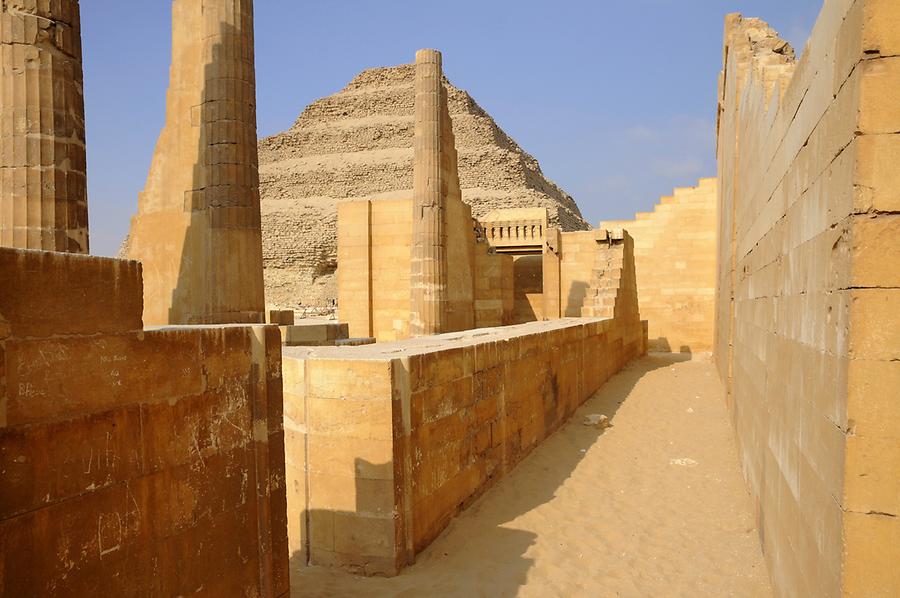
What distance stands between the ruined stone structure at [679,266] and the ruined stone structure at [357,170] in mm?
28592

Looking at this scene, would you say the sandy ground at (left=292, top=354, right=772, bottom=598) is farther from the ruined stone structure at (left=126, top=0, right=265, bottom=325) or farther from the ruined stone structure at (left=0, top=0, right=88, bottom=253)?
the ruined stone structure at (left=126, top=0, right=265, bottom=325)

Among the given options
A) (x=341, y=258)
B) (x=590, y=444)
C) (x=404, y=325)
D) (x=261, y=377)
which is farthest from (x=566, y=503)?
(x=341, y=258)

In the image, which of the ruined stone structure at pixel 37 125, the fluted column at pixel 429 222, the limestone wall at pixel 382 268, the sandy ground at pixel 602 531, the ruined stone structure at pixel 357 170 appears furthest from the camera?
the ruined stone structure at pixel 357 170

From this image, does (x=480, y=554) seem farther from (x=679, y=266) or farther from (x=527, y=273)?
(x=527, y=273)

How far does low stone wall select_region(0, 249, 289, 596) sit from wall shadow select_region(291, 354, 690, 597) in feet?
3.96

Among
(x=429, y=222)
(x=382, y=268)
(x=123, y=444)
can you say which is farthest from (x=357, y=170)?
(x=123, y=444)

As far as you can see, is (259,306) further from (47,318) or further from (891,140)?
(891,140)

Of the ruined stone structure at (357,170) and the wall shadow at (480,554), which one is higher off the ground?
the ruined stone structure at (357,170)

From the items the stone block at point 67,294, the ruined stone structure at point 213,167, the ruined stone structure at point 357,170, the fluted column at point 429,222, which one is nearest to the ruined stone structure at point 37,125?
the ruined stone structure at point 213,167

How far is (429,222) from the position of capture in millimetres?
12984

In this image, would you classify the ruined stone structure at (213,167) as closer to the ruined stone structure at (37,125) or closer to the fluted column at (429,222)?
the ruined stone structure at (37,125)

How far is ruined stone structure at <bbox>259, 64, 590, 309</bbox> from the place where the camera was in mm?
47219

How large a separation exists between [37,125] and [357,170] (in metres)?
67.0

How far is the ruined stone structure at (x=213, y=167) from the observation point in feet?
26.8
